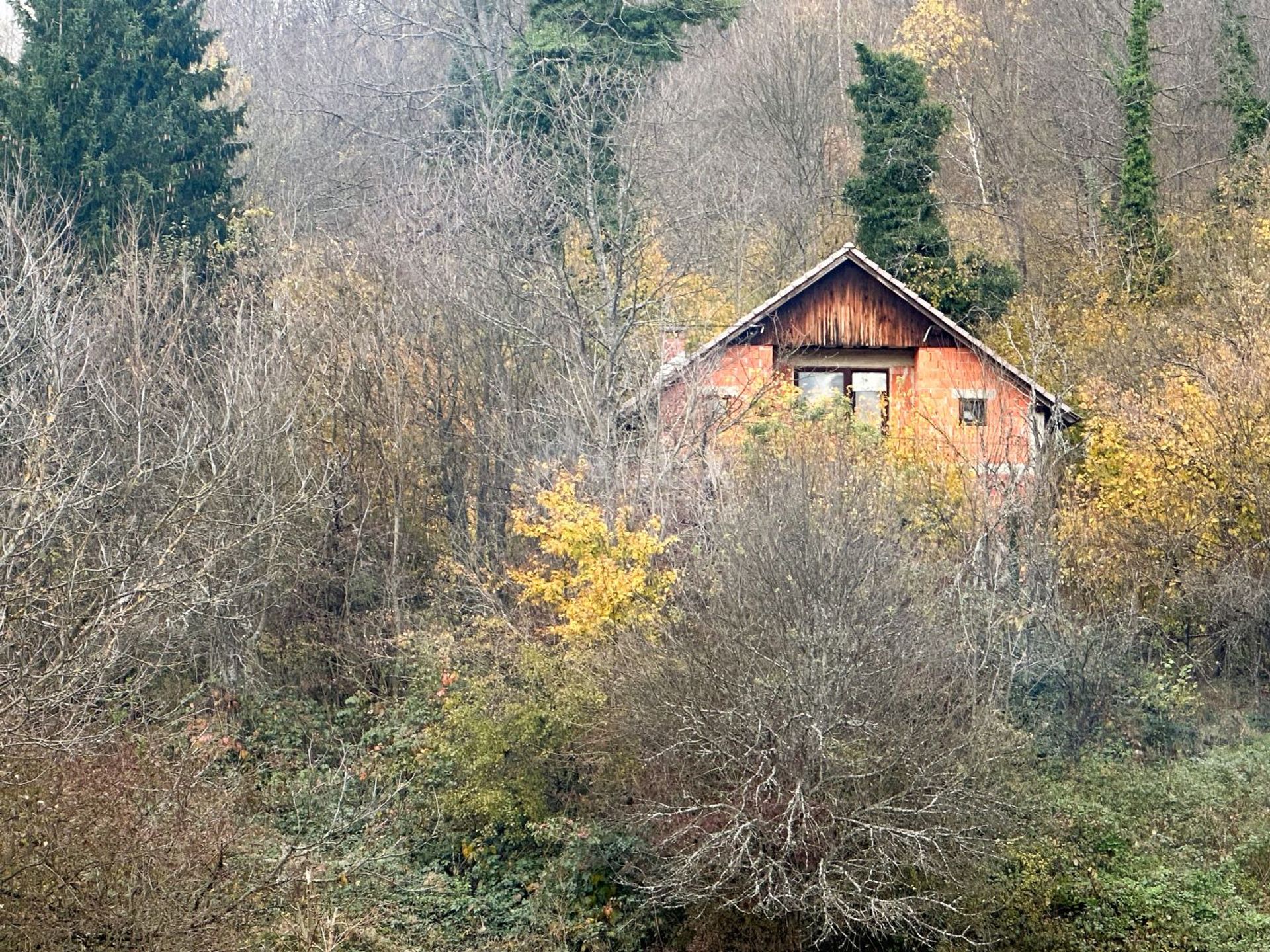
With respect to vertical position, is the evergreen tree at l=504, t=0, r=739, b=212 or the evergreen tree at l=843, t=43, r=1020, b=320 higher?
the evergreen tree at l=504, t=0, r=739, b=212

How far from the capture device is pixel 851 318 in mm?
25938

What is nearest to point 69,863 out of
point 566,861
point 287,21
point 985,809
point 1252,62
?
point 566,861

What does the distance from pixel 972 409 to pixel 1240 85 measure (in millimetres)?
9780

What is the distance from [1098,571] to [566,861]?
28.9 ft

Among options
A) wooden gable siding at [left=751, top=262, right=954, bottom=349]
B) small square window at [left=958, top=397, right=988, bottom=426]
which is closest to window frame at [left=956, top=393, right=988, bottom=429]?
small square window at [left=958, top=397, right=988, bottom=426]

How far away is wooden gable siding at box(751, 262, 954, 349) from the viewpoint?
2572cm

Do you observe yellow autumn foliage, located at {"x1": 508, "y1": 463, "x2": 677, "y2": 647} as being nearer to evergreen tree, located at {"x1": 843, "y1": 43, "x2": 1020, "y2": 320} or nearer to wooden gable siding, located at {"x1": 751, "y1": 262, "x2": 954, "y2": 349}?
wooden gable siding, located at {"x1": 751, "y1": 262, "x2": 954, "y2": 349}

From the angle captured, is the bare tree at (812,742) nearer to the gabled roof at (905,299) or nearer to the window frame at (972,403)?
the gabled roof at (905,299)

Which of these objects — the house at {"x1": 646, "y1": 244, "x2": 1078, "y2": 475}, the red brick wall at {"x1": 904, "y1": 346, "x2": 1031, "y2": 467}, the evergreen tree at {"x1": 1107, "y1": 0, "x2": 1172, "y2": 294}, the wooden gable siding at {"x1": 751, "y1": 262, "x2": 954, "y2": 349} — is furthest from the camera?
the evergreen tree at {"x1": 1107, "y1": 0, "x2": 1172, "y2": 294}

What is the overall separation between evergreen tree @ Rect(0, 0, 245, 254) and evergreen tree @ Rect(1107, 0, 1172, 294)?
1733 cm

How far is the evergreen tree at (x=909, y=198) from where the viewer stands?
1161 inches

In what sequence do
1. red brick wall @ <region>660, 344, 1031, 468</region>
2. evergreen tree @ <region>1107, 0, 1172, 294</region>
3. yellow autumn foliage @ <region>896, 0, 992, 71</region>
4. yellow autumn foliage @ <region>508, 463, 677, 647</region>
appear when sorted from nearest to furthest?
1. yellow autumn foliage @ <region>508, 463, 677, 647</region>
2. red brick wall @ <region>660, 344, 1031, 468</region>
3. evergreen tree @ <region>1107, 0, 1172, 294</region>
4. yellow autumn foliage @ <region>896, 0, 992, 71</region>

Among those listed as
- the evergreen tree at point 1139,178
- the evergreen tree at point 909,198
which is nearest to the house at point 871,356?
the evergreen tree at point 909,198

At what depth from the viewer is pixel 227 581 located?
53.7 ft
